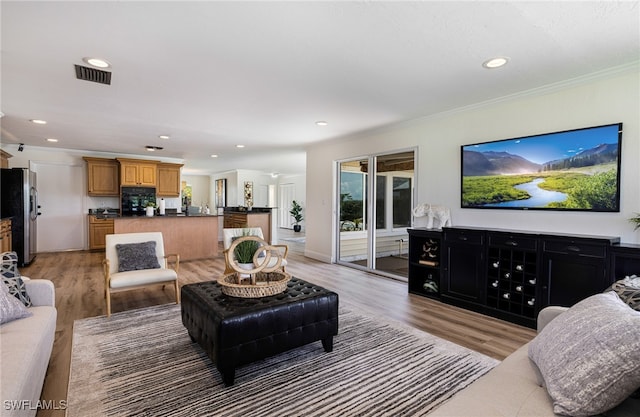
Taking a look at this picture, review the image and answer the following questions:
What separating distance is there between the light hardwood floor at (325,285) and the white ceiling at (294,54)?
7.96 ft

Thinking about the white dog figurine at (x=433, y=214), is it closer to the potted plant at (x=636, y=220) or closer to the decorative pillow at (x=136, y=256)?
the potted plant at (x=636, y=220)

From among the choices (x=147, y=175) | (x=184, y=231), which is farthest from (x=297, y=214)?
(x=184, y=231)

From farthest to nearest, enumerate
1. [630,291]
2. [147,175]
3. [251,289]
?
[147,175] < [251,289] < [630,291]

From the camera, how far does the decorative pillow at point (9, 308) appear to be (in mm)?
2016

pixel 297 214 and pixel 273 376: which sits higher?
pixel 297 214

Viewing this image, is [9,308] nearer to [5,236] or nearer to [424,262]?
[424,262]

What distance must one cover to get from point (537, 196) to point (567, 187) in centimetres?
28

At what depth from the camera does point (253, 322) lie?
2.25 meters

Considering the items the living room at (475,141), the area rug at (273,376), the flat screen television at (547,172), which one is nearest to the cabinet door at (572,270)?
the living room at (475,141)

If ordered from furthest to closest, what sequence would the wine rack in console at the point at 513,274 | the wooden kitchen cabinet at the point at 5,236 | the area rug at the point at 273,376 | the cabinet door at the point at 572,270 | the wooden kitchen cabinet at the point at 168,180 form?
the wooden kitchen cabinet at the point at 168,180
the wooden kitchen cabinet at the point at 5,236
the wine rack in console at the point at 513,274
the cabinet door at the point at 572,270
the area rug at the point at 273,376

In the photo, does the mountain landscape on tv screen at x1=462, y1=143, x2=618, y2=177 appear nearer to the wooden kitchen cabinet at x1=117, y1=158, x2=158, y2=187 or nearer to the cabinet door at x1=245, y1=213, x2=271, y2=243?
the cabinet door at x1=245, y1=213, x2=271, y2=243

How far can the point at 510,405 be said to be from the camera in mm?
1242

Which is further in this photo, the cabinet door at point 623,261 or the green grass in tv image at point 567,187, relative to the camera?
the green grass in tv image at point 567,187

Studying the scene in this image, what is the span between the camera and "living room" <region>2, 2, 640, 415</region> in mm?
2852
